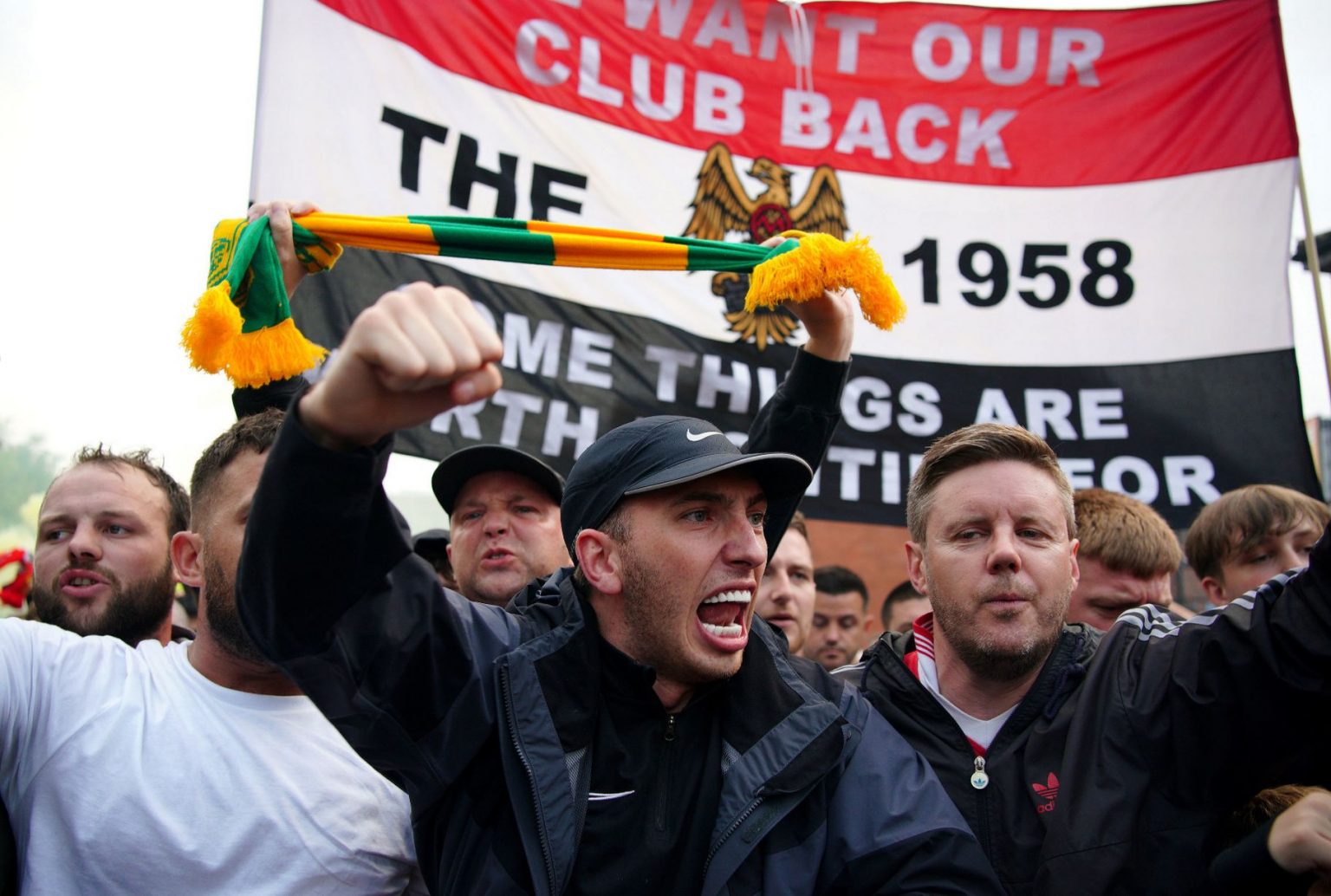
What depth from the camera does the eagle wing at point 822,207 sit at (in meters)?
5.22

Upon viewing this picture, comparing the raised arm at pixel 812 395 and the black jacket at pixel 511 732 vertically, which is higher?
the raised arm at pixel 812 395

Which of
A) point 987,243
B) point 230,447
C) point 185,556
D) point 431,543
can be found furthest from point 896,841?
point 987,243

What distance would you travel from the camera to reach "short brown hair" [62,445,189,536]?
2.97 metres

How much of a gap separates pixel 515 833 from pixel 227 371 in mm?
1010

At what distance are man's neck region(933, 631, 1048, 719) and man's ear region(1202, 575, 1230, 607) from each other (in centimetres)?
140

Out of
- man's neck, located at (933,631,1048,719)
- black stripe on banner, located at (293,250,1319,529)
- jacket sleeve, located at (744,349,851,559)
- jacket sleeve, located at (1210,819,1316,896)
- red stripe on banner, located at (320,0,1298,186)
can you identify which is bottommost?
jacket sleeve, located at (1210,819,1316,896)

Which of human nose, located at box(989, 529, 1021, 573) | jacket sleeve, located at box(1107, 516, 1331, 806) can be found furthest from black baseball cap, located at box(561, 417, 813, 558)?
jacket sleeve, located at box(1107, 516, 1331, 806)

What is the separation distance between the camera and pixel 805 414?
2561 millimetres

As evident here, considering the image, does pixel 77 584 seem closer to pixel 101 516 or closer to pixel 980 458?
pixel 101 516

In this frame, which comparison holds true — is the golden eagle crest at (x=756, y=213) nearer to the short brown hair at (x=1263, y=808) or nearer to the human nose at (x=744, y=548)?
the human nose at (x=744, y=548)

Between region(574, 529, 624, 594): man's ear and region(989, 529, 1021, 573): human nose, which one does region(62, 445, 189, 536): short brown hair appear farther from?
region(989, 529, 1021, 573): human nose

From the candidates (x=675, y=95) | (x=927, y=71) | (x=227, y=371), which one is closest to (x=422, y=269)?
(x=675, y=95)

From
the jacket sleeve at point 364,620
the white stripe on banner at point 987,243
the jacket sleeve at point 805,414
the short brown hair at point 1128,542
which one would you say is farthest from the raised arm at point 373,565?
the white stripe on banner at point 987,243

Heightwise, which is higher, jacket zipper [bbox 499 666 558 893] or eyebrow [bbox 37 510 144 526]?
eyebrow [bbox 37 510 144 526]
